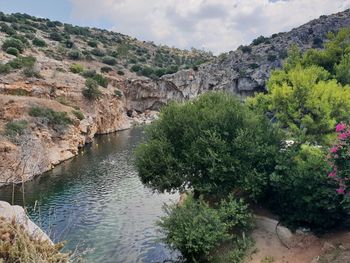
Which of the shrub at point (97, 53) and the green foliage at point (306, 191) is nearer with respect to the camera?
the green foliage at point (306, 191)

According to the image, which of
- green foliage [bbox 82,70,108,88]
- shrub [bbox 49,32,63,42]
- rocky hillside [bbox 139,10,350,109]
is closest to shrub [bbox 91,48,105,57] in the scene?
shrub [bbox 49,32,63,42]

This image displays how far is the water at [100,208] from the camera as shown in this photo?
65.2ft

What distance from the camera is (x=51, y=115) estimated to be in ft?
145

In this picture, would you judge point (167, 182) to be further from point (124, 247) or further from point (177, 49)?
point (177, 49)

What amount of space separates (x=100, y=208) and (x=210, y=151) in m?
10.6

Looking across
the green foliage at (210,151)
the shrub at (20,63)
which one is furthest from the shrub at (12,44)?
the green foliage at (210,151)

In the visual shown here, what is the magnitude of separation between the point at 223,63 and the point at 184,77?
1029 cm

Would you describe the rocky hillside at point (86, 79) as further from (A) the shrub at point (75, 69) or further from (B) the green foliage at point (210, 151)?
(B) the green foliage at point (210, 151)

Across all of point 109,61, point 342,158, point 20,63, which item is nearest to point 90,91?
point 20,63

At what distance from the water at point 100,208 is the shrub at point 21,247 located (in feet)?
13.1

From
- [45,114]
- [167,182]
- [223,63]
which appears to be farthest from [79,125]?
[223,63]

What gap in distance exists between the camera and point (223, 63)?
9262 cm

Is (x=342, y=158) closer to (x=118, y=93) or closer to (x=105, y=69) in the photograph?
(x=118, y=93)

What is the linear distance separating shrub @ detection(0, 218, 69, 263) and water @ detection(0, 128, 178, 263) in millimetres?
3993
